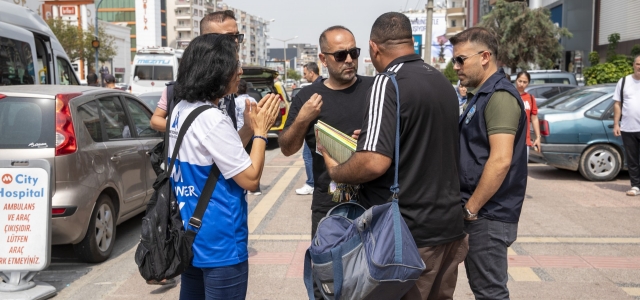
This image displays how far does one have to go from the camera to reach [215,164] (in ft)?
9.25

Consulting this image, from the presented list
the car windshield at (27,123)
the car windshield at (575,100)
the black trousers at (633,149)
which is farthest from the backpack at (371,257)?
the car windshield at (575,100)

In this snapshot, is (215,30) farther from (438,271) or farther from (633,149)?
(633,149)

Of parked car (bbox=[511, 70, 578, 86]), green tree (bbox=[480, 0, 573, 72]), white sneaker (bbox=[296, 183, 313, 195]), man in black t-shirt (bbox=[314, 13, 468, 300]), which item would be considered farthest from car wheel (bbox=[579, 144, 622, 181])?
green tree (bbox=[480, 0, 573, 72])

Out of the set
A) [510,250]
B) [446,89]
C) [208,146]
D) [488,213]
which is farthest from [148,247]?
[510,250]

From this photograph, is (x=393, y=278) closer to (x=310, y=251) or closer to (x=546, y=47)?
(x=310, y=251)

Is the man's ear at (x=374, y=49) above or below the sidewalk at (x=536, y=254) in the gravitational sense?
above

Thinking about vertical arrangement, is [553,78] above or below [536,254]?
above

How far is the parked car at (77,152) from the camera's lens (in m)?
5.45

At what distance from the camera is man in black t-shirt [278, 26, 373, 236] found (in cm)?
377

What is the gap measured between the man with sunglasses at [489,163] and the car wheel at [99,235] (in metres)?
3.73

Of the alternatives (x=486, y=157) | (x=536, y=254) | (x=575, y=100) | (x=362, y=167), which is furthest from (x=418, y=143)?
(x=575, y=100)

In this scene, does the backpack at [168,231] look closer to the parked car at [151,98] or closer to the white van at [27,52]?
the white van at [27,52]

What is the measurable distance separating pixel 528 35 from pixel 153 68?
70.5 ft

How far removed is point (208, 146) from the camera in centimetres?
276
